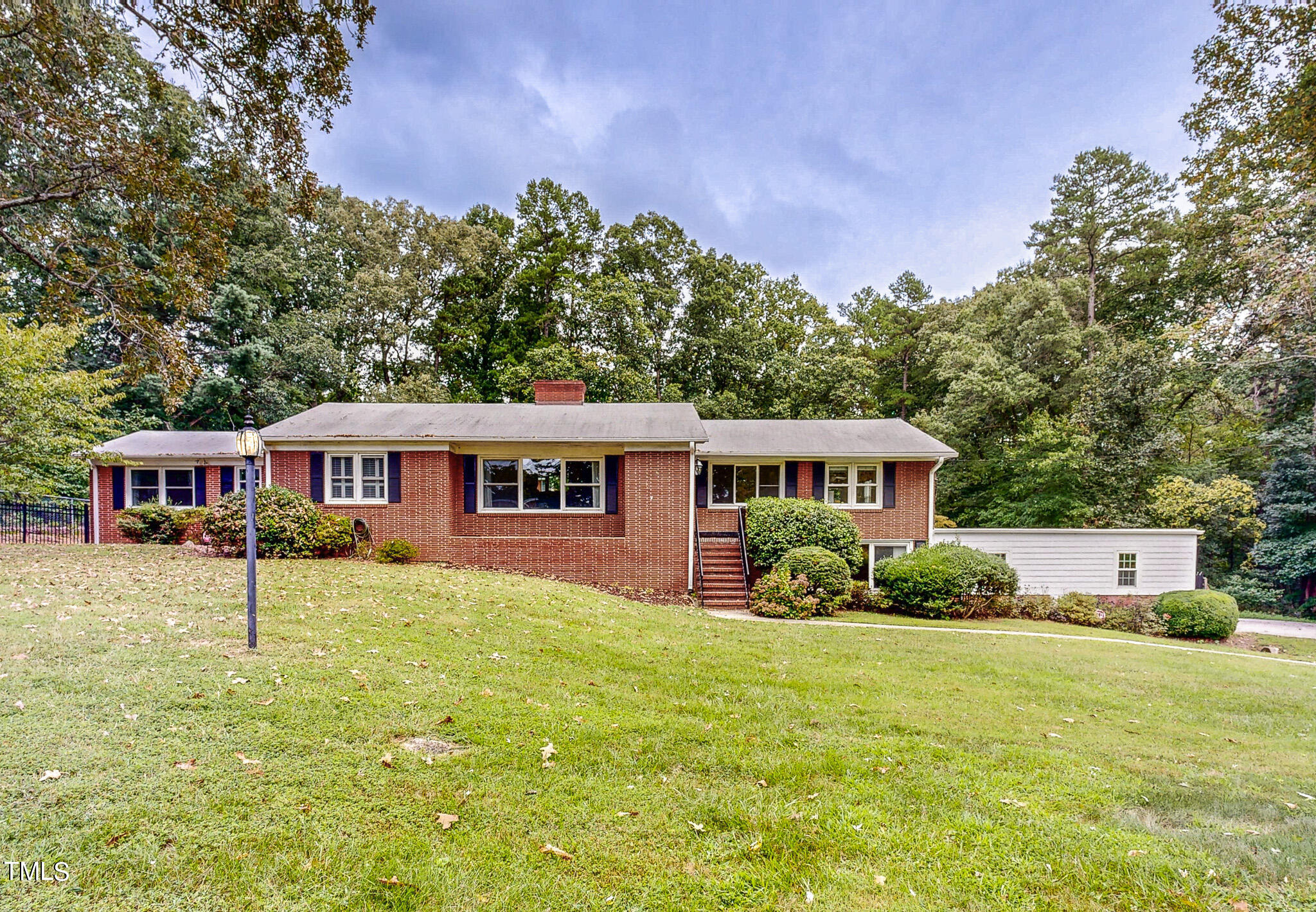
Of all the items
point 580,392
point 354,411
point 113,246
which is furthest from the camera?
point 580,392

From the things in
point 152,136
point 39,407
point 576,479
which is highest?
point 152,136

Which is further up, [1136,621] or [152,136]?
[152,136]

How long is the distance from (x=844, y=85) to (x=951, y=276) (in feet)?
60.0

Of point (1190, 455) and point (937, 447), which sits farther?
point (1190, 455)

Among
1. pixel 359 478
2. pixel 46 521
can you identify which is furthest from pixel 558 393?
pixel 46 521

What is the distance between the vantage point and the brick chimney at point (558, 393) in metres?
17.2

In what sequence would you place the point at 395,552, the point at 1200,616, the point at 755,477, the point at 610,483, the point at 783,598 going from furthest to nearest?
the point at 755,477 < the point at 610,483 < the point at 395,552 < the point at 1200,616 < the point at 783,598

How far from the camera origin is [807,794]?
11.6 ft

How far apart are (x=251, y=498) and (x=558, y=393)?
39.2 ft

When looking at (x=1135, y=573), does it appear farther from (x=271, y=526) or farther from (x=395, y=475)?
(x=271, y=526)

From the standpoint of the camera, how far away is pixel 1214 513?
18641mm

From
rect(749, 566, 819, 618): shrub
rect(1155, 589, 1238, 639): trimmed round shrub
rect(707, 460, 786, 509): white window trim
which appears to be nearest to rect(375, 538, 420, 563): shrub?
rect(707, 460, 786, 509): white window trim

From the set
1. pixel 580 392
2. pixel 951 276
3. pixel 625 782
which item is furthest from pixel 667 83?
pixel 951 276

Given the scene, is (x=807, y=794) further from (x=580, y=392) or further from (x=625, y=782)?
(x=580, y=392)
